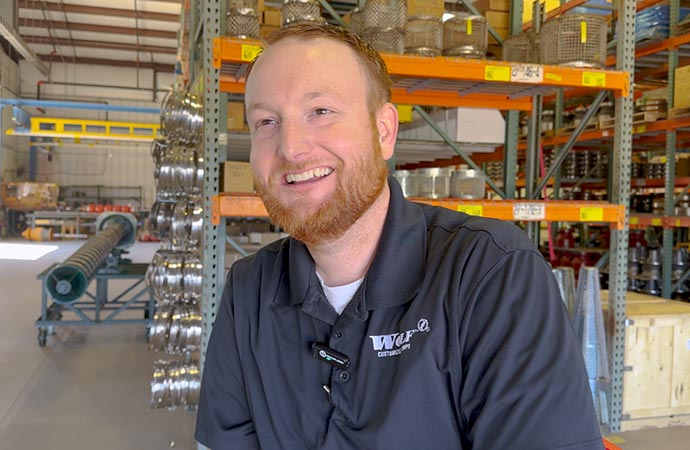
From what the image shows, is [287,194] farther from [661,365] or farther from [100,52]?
[100,52]

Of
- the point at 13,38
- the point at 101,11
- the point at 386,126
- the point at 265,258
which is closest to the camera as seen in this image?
the point at 386,126

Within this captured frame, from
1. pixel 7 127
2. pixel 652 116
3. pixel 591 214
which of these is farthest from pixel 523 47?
pixel 7 127

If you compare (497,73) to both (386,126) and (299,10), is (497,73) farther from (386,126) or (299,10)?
(386,126)

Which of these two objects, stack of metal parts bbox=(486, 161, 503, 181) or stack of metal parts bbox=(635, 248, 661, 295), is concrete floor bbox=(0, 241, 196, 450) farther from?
stack of metal parts bbox=(486, 161, 503, 181)

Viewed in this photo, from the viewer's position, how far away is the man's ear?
139cm

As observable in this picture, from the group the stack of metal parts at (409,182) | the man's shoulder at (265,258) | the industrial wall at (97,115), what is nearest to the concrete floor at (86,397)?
the stack of metal parts at (409,182)

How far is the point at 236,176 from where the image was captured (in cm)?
378

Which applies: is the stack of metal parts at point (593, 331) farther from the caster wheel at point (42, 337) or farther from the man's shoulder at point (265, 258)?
the caster wheel at point (42, 337)

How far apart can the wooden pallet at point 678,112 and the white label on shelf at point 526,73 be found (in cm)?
290

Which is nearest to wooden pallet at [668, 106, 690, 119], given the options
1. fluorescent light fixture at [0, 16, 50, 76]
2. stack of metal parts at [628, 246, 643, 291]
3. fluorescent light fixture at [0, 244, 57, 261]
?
stack of metal parts at [628, 246, 643, 291]

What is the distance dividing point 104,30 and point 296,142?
1874 cm

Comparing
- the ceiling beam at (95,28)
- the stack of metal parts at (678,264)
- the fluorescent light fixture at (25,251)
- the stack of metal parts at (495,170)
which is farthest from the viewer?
the ceiling beam at (95,28)

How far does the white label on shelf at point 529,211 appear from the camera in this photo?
375 cm

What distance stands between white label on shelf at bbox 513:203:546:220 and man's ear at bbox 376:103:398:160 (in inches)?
97.9
